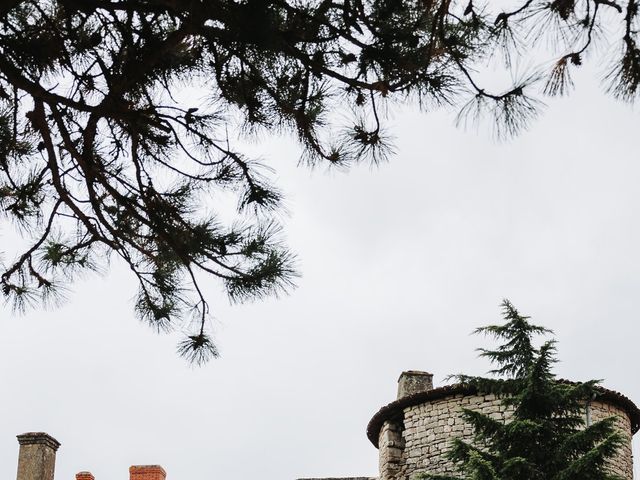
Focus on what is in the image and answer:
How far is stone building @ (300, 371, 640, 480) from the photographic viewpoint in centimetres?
1415

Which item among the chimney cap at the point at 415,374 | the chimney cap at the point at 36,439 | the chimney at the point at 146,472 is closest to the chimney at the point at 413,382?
the chimney cap at the point at 415,374

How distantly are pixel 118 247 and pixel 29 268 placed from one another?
0.79 meters

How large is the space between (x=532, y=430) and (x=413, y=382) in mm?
5297

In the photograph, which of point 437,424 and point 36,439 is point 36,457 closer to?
point 36,439

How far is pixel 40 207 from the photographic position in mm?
7094

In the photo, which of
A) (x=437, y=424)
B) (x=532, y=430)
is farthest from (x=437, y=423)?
(x=532, y=430)

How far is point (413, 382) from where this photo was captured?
16.4 meters

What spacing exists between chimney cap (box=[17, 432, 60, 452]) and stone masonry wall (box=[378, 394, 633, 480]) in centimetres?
745

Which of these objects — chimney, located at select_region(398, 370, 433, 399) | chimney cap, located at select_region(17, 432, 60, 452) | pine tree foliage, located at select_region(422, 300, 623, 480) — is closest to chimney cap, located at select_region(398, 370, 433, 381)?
chimney, located at select_region(398, 370, 433, 399)

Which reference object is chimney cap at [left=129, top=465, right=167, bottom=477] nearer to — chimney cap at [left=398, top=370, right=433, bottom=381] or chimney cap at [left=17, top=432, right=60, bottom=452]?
chimney cap at [left=17, top=432, right=60, bottom=452]

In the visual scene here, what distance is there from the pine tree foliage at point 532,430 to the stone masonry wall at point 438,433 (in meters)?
1.95

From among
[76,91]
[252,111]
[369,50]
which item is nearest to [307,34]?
[369,50]

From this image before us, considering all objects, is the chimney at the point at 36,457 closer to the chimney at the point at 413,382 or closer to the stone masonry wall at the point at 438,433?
the chimney at the point at 413,382

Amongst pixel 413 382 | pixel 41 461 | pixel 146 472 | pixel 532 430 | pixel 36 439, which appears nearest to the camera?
pixel 532 430
